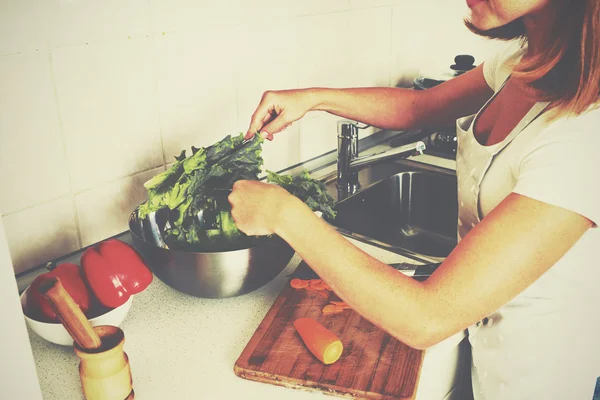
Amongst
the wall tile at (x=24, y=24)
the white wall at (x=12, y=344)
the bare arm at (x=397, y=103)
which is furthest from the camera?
the bare arm at (x=397, y=103)

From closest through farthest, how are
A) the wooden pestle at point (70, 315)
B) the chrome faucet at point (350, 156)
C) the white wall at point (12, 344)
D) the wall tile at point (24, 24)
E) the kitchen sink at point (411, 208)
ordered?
the white wall at point (12, 344) → the wooden pestle at point (70, 315) → the wall tile at point (24, 24) → the chrome faucet at point (350, 156) → the kitchen sink at point (411, 208)

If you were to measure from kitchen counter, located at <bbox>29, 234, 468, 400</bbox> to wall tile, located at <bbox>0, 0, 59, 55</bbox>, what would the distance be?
45 centimetres

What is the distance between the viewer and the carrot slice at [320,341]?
0.91 metres

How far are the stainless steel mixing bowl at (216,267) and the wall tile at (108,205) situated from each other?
0.60 feet

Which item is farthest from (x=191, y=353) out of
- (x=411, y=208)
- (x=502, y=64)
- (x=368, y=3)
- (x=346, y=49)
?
(x=368, y=3)

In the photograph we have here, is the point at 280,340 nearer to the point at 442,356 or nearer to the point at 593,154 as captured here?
the point at 442,356

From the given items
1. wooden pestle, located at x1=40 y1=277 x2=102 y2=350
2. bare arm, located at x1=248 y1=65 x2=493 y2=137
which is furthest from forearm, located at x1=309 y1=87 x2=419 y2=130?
wooden pestle, located at x1=40 y1=277 x2=102 y2=350

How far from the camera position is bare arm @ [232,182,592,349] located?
789 millimetres

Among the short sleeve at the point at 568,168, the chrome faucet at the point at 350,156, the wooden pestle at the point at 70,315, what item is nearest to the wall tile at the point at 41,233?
the wooden pestle at the point at 70,315

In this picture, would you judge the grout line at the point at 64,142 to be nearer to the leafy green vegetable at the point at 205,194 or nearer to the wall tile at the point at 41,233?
the wall tile at the point at 41,233

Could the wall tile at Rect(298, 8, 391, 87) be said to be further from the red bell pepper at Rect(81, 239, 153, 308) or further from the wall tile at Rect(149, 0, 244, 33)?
the red bell pepper at Rect(81, 239, 153, 308)

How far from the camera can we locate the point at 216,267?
1017mm

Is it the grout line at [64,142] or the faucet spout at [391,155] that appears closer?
the grout line at [64,142]

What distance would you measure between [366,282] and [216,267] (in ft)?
1.01
